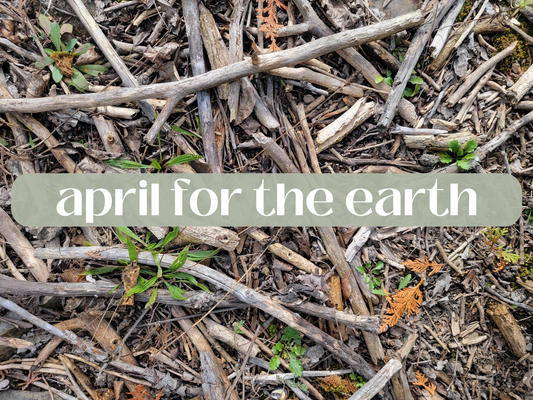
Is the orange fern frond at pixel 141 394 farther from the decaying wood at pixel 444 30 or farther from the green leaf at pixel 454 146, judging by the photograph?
the decaying wood at pixel 444 30

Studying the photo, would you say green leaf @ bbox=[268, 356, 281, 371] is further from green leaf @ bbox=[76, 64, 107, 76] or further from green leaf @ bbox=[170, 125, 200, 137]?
green leaf @ bbox=[76, 64, 107, 76]

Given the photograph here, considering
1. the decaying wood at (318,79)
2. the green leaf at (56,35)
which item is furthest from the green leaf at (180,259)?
the green leaf at (56,35)

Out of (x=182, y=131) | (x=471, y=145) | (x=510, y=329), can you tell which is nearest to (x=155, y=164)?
(x=182, y=131)

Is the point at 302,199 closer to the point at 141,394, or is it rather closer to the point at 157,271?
the point at 157,271

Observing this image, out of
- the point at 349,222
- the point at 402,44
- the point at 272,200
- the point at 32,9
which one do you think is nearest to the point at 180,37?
the point at 32,9

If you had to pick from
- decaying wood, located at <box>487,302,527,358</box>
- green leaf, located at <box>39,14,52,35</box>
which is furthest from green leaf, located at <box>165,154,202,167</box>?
decaying wood, located at <box>487,302,527,358</box>

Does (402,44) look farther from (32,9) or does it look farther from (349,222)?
(32,9)

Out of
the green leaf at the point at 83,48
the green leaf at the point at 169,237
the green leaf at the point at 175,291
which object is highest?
the green leaf at the point at 83,48
